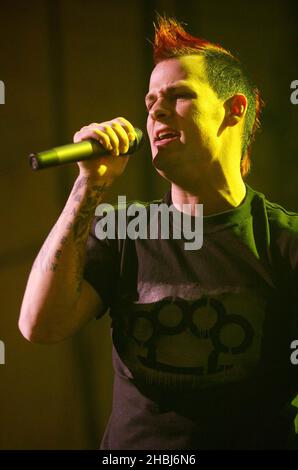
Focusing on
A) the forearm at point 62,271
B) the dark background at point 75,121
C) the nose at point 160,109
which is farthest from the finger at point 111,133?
the dark background at point 75,121

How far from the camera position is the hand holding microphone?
0.86 metres

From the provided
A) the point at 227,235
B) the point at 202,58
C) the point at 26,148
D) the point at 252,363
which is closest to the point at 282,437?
the point at 252,363

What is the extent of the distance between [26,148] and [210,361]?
93 centimetres

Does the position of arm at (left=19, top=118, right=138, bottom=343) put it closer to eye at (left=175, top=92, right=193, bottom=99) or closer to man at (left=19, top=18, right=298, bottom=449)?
man at (left=19, top=18, right=298, bottom=449)

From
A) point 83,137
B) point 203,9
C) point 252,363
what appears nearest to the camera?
point 83,137

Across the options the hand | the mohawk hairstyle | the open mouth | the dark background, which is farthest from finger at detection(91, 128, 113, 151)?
the dark background

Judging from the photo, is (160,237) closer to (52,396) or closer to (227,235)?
(227,235)

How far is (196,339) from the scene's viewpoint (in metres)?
1.10

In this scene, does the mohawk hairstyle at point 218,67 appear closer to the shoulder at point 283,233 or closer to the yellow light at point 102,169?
the shoulder at point 283,233

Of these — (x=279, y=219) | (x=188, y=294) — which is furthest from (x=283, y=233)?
(x=188, y=294)

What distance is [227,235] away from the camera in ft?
3.75

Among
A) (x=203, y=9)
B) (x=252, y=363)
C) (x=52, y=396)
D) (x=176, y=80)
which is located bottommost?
(x=52, y=396)

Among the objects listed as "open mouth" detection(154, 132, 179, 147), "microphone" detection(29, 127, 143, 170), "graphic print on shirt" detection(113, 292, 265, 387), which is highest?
"open mouth" detection(154, 132, 179, 147)

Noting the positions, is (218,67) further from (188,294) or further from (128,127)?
(188,294)
